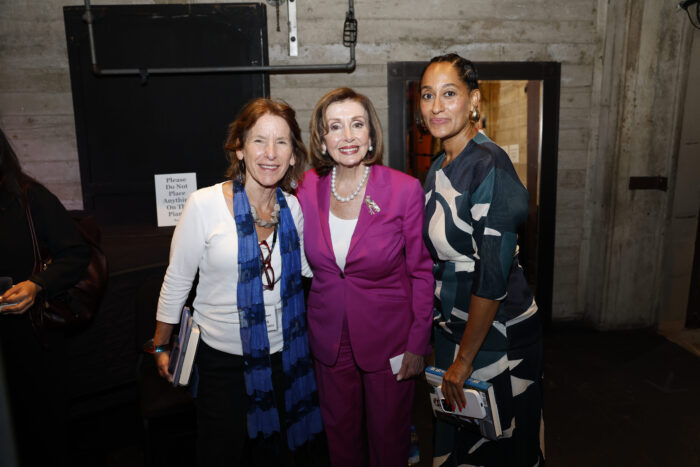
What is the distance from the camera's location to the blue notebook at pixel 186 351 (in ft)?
4.67

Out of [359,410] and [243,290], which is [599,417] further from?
[243,290]

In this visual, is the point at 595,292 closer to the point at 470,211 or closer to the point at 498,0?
the point at 498,0

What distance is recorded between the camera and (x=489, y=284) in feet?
4.42

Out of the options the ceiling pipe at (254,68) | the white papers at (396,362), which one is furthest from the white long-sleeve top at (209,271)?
the ceiling pipe at (254,68)

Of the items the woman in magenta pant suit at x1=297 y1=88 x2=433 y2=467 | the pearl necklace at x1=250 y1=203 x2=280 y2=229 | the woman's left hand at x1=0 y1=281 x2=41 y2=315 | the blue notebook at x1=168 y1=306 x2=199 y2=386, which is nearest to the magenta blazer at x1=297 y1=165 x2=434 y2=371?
the woman in magenta pant suit at x1=297 y1=88 x2=433 y2=467

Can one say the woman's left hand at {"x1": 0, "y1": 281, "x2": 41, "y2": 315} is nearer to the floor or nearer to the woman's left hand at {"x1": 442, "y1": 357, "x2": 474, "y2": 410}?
the floor

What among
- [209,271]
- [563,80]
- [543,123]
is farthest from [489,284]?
[563,80]

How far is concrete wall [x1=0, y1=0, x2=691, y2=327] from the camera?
3158 millimetres

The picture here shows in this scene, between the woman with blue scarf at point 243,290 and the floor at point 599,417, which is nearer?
the woman with blue scarf at point 243,290

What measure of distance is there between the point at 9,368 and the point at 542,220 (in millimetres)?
3445

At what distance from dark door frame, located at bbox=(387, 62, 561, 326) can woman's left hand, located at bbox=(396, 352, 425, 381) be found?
1.96 meters

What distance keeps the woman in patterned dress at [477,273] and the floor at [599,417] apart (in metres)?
0.91

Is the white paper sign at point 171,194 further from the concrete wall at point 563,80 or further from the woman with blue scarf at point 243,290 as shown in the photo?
the woman with blue scarf at point 243,290

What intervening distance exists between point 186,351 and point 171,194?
189 centimetres
